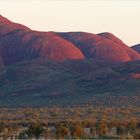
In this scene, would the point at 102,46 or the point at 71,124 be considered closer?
the point at 71,124

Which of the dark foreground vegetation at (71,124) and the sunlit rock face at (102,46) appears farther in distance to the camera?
the sunlit rock face at (102,46)

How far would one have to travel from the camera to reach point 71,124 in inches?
3157

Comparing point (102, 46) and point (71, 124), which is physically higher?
point (102, 46)

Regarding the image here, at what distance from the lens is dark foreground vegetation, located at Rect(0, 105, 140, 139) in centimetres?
7294

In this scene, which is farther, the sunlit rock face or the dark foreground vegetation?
the sunlit rock face

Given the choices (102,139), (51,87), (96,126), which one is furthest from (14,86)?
(102,139)

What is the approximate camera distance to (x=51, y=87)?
456ft

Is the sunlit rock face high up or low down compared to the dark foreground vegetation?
up

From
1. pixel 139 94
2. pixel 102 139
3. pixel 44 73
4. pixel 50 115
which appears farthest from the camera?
pixel 44 73

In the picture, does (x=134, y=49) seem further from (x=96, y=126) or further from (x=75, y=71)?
(x=96, y=126)

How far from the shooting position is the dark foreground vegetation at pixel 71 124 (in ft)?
239

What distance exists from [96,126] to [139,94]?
42.8 meters

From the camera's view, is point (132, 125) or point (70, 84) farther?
point (70, 84)

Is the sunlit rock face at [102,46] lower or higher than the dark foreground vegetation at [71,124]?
higher
